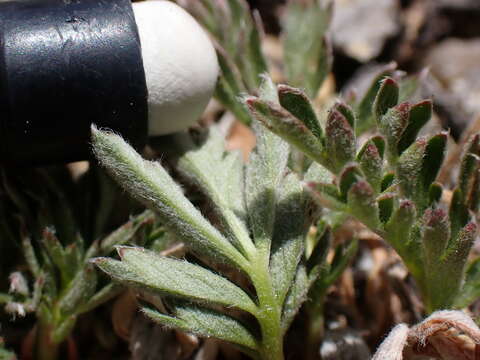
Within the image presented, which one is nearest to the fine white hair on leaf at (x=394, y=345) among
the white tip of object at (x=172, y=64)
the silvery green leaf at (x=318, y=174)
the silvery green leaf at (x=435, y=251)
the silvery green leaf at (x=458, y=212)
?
the silvery green leaf at (x=435, y=251)

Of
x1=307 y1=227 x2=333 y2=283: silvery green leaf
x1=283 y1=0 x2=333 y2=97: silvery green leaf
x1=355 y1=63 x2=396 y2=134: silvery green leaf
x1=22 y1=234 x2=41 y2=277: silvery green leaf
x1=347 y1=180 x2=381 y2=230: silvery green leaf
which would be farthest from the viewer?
x1=283 y1=0 x2=333 y2=97: silvery green leaf

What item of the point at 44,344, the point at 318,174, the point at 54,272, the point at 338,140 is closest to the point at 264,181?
the point at 318,174

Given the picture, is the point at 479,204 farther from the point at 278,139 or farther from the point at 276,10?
the point at 276,10

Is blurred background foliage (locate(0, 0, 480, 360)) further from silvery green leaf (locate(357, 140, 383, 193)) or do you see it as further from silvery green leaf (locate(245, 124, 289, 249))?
silvery green leaf (locate(357, 140, 383, 193))

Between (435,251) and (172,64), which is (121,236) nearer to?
(172,64)

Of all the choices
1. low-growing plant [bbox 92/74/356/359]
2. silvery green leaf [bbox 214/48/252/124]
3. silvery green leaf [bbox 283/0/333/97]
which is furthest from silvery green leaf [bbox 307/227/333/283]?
silvery green leaf [bbox 283/0/333/97]
